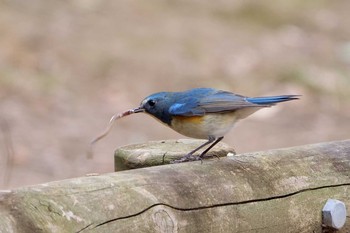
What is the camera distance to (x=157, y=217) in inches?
109

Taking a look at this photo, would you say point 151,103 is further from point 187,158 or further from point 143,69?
point 143,69

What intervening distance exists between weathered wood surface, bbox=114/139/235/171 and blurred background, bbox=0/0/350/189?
4051 millimetres

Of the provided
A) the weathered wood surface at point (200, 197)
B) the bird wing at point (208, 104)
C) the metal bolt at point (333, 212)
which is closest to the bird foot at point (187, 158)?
the weathered wood surface at point (200, 197)

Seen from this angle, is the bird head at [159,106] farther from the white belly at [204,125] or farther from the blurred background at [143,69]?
the blurred background at [143,69]

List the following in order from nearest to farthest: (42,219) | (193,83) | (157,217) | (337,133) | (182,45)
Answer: (42,219) < (157,217) < (337,133) < (193,83) < (182,45)

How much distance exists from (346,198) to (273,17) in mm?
9431

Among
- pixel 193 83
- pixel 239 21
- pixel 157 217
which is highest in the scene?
pixel 239 21

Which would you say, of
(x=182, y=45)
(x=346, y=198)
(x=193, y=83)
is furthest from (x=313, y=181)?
(x=182, y=45)

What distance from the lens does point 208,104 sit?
4.04 meters

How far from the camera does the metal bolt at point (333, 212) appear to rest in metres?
3.22

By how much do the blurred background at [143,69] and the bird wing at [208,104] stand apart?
396 centimetres

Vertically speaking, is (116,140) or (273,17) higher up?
(273,17)

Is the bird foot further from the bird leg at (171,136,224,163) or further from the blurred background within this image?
the blurred background

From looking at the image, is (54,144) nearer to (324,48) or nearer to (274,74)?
(274,74)
